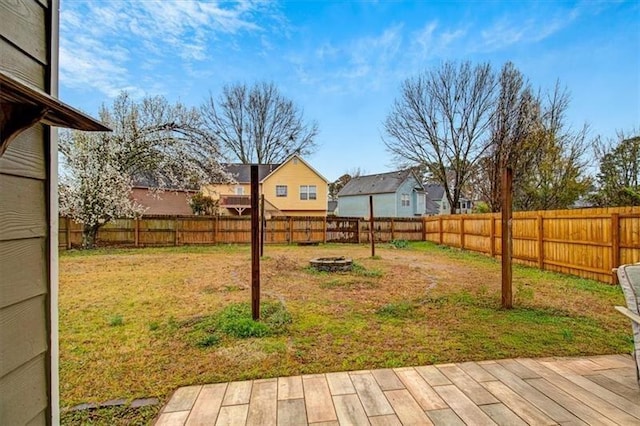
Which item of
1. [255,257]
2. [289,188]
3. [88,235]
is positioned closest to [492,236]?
[255,257]

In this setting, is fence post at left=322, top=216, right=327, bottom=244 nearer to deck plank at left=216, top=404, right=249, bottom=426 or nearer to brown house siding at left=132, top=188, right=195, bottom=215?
brown house siding at left=132, top=188, right=195, bottom=215

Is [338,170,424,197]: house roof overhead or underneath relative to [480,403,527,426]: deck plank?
overhead

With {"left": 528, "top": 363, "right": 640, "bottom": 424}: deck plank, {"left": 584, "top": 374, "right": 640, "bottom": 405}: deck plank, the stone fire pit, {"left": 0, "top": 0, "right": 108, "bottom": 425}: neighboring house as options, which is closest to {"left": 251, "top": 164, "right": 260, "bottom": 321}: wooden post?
Result: {"left": 0, "top": 0, "right": 108, "bottom": 425}: neighboring house

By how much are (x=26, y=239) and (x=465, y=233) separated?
12.2 metres

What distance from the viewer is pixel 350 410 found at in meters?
1.96

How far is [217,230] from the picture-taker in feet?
42.8

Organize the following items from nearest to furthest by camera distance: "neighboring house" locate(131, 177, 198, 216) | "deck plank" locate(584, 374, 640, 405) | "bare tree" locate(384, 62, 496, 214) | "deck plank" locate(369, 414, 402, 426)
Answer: "deck plank" locate(369, 414, 402, 426)
"deck plank" locate(584, 374, 640, 405)
"bare tree" locate(384, 62, 496, 214)
"neighboring house" locate(131, 177, 198, 216)

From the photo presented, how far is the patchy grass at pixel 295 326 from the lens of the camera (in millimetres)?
2520

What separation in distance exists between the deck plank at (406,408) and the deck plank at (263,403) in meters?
0.73

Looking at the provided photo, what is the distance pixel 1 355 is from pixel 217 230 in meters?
12.6

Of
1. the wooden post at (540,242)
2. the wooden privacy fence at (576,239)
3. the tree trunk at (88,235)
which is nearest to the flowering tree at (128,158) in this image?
→ the tree trunk at (88,235)

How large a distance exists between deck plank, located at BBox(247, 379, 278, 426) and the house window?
61.8ft

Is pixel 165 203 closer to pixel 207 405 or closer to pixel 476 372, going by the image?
pixel 207 405

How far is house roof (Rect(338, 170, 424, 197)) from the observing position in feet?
77.2
